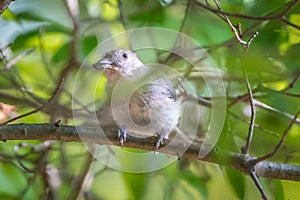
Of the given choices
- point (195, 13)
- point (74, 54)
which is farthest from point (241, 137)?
point (74, 54)

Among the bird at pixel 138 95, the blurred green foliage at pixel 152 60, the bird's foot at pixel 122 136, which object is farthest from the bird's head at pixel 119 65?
the bird's foot at pixel 122 136

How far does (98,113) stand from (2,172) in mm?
441

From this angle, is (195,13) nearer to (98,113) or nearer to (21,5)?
(98,113)

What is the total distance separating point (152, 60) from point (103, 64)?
11.0 inches

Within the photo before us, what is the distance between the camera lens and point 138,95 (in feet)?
6.03

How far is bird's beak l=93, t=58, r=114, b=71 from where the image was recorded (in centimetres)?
180

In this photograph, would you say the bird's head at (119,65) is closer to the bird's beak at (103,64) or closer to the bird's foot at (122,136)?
the bird's beak at (103,64)

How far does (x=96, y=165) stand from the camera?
2285mm

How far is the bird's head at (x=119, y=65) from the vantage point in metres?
1.84

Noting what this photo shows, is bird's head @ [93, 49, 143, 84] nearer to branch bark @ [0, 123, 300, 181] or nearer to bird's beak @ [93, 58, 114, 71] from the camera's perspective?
bird's beak @ [93, 58, 114, 71]

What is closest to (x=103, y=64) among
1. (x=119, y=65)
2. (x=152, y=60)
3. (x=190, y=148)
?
(x=119, y=65)

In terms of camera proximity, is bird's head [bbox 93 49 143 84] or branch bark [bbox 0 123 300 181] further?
bird's head [bbox 93 49 143 84]

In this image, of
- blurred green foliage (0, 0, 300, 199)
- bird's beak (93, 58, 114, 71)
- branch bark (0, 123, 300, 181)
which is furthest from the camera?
bird's beak (93, 58, 114, 71)

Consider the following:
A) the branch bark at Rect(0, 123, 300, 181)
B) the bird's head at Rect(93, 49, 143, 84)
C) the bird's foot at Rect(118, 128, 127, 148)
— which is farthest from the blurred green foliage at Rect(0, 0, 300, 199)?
the bird's foot at Rect(118, 128, 127, 148)
